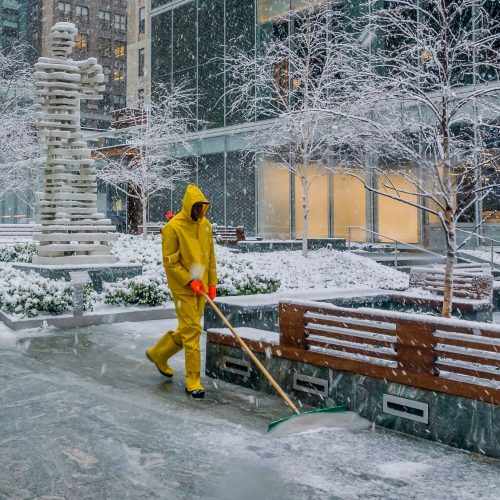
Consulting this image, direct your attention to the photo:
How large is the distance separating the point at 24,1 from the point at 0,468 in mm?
96052

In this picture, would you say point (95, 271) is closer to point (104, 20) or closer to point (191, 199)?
point (191, 199)

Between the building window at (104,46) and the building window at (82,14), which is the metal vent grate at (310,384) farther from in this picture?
the building window at (104,46)

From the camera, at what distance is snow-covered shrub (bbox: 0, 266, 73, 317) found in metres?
11.2

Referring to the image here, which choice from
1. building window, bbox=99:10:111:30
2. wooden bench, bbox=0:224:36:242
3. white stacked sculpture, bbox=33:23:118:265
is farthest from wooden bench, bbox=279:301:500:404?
building window, bbox=99:10:111:30

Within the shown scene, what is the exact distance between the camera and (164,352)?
7.46 meters

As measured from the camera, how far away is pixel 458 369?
17.5 ft

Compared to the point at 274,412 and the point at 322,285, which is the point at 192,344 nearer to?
the point at 274,412

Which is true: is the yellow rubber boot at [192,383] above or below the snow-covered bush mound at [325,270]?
below

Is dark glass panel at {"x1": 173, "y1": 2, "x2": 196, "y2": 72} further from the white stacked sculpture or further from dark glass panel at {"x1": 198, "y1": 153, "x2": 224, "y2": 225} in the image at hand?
the white stacked sculpture

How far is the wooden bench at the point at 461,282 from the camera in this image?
11258mm

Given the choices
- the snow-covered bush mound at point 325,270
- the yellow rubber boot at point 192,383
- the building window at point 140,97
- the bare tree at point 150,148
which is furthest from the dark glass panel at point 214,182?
the yellow rubber boot at point 192,383

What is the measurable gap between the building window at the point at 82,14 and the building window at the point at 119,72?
7177 millimetres

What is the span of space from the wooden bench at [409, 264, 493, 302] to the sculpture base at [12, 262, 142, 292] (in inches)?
245

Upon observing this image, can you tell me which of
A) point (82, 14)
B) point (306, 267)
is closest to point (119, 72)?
point (82, 14)
